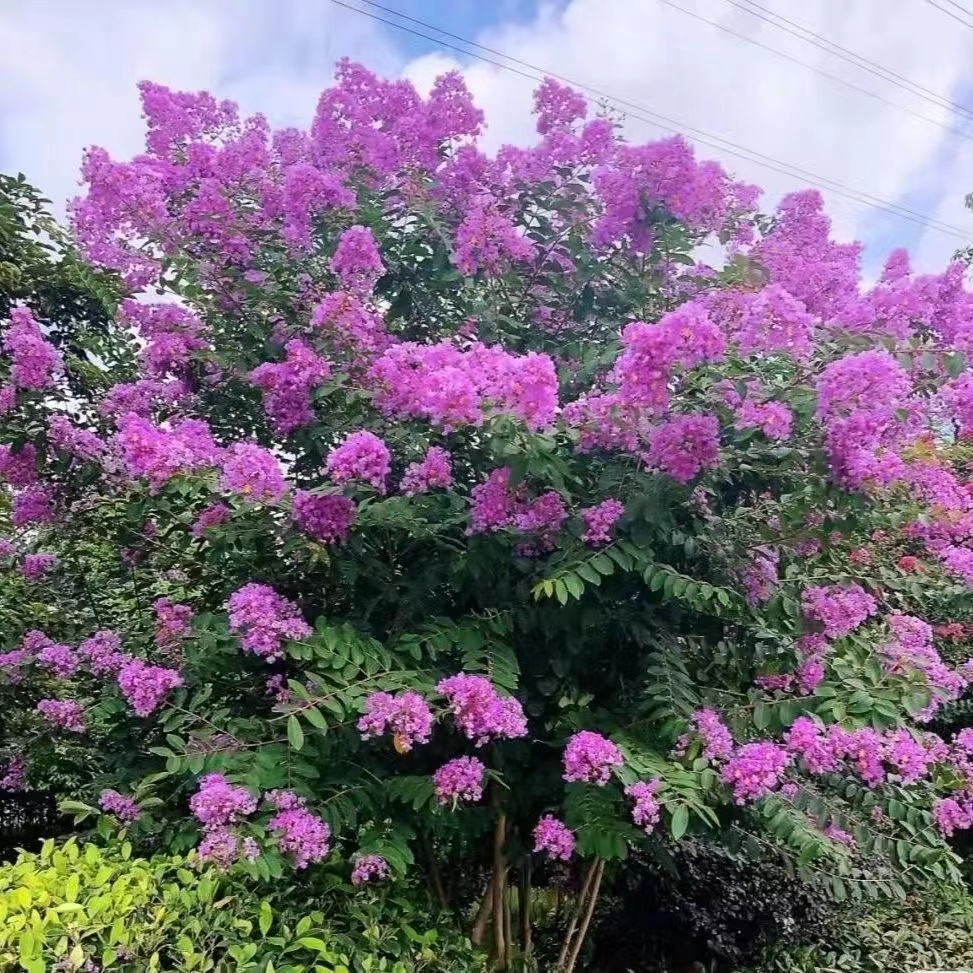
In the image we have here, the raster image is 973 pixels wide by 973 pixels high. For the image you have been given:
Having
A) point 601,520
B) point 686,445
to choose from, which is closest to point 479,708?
point 601,520

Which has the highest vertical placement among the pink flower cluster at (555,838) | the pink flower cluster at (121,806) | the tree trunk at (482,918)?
the pink flower cluster at (555,838)

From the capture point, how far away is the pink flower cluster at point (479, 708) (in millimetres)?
1938

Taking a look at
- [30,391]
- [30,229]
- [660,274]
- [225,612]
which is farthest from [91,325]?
[660,274]

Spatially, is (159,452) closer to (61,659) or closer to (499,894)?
(61,659)

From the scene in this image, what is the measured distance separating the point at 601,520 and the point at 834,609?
0.71 metres

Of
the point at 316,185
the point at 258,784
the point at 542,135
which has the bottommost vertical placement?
the point at 258,784

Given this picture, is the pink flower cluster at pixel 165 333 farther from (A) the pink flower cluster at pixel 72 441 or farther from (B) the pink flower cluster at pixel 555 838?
(B) the pink flower cluster at pixel 555 838

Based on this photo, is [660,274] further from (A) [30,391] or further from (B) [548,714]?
(A) [30,391]

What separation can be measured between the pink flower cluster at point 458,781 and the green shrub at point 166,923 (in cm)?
41

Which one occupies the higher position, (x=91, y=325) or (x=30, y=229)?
(x=30, y=229)

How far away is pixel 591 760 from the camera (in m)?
2.00

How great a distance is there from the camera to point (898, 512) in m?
2.42

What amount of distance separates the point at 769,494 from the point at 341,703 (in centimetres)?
126

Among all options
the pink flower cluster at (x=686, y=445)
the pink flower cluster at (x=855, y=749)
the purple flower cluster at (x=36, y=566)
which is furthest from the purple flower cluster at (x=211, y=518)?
the pink flower cluster at (x=855, y=749)
